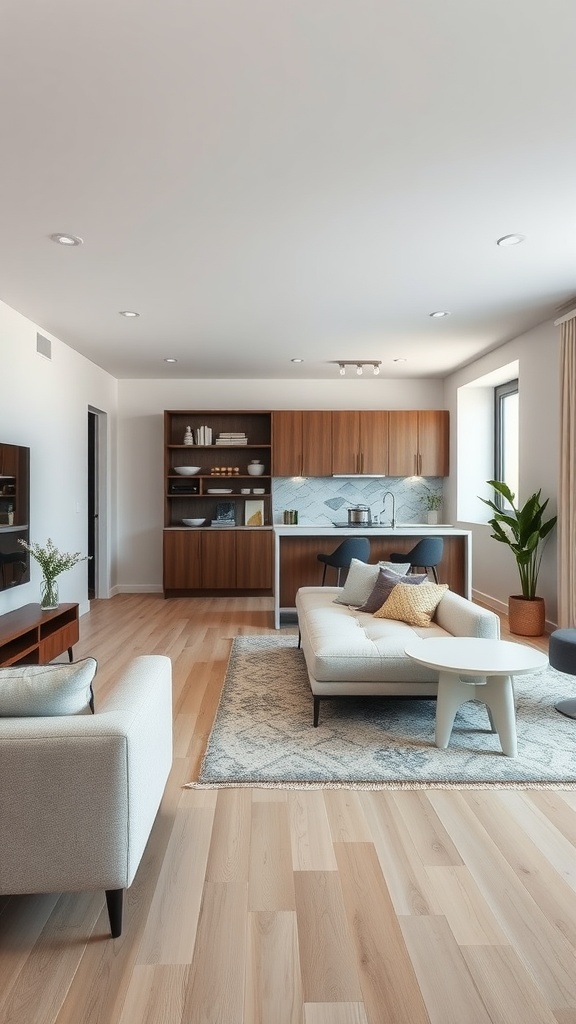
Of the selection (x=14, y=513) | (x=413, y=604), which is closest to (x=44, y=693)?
(x=413, y=604)

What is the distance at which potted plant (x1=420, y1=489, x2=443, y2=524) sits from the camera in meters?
8.20

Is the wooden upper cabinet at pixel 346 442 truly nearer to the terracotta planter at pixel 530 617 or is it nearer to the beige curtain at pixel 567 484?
the terracotta planter at pixel 530 617

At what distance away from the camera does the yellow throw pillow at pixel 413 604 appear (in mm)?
4031

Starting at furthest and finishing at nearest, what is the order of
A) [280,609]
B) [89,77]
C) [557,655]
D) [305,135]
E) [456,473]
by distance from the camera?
[456,473] < [280,609] < [557,655] < [305,135] < [89,77]

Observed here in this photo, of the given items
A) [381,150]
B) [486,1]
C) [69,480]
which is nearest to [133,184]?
[381,150]

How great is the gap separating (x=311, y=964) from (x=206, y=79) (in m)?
2.79

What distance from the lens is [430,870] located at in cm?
207

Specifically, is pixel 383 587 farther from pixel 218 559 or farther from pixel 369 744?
pixel 218 559

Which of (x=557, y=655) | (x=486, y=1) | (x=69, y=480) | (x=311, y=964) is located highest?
(x=486, y=1)

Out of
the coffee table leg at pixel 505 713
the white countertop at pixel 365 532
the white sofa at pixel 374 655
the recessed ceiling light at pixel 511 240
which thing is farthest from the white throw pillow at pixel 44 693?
the white countertop at pixel 365 532

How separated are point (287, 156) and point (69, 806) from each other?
104 inches

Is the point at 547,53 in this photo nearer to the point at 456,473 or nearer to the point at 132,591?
the point at 456,473

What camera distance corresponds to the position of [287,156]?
2.77 meters

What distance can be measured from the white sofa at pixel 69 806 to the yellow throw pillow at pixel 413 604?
2.57 meters
